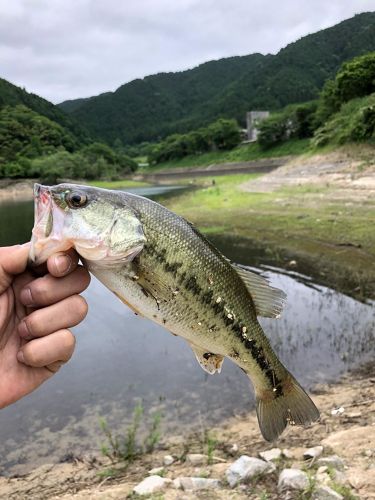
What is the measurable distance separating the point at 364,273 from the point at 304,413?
1078cm

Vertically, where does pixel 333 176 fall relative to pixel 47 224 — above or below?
above

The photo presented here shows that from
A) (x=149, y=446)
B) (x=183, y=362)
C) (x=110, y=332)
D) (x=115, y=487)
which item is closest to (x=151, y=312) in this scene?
(x=115, y=487)

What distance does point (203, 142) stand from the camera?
4200 inches

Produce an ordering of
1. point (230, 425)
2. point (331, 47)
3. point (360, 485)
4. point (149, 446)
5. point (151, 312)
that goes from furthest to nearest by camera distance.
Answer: point (331, 47) < point (230, 425) < point (149, 446) < point (360, 485) < point (151, 312)

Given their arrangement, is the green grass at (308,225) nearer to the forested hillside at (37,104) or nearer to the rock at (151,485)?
the rock at (151,485)

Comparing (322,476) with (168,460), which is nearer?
(322,476)

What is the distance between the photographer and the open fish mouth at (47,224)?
7.39 feet

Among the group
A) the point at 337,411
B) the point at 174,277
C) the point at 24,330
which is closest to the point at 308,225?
the point at 337,411

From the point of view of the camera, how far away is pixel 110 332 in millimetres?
11086

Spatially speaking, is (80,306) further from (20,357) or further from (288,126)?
(288,126)

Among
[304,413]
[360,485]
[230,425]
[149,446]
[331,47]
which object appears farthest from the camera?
[331,47]

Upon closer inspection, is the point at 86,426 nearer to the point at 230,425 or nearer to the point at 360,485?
the point at 230,425

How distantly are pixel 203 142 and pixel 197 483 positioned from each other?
348 ft

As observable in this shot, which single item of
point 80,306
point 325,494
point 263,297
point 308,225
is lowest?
point 325,494
